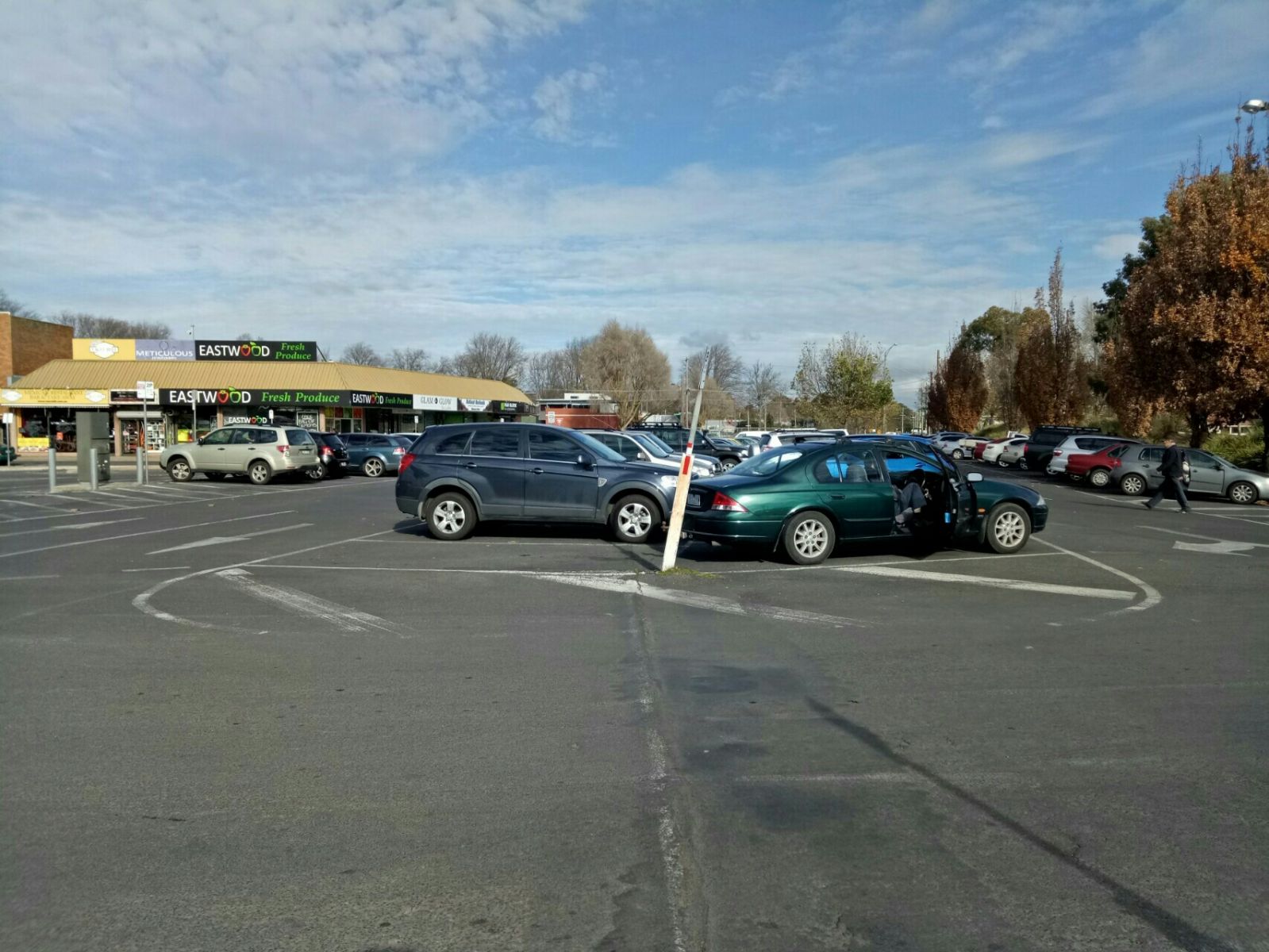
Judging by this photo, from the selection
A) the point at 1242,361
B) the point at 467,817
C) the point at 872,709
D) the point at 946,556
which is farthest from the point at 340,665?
the point at 1242,361

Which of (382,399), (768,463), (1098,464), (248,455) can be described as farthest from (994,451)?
(768,463)

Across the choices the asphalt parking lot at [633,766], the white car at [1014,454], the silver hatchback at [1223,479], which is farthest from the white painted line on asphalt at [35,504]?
the white car at [1014,454]

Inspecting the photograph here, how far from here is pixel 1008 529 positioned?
13211 mm

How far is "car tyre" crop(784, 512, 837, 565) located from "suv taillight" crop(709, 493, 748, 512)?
2.22ft

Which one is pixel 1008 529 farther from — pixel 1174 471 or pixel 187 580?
pixel 187 580

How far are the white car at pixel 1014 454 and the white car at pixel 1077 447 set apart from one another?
11387 mm

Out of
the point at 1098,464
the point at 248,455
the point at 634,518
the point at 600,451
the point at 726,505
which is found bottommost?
the point at 634,518

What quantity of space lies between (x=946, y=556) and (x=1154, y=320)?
72.4 ft

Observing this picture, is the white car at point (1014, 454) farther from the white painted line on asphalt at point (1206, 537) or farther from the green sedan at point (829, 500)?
the green sedan at point (829, 500)

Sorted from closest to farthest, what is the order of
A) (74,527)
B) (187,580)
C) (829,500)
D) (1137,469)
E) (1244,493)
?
(187,580)
(829,500)
(74,527)
(1244,493)
(1137,469)

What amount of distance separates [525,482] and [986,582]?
6558 mm

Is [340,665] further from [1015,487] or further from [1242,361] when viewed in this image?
[1242,361]

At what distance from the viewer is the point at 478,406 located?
2405 inches

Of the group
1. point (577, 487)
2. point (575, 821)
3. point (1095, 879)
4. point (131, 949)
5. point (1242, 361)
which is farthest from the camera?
point (1242, 361)
